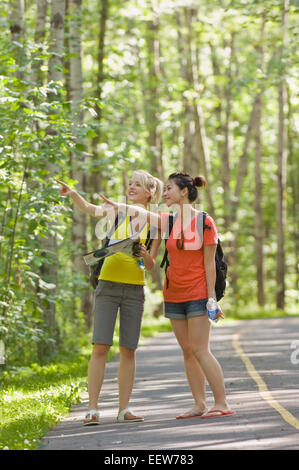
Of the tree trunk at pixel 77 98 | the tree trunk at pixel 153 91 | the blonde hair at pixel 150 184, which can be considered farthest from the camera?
the tree trunk at pixel 153 91

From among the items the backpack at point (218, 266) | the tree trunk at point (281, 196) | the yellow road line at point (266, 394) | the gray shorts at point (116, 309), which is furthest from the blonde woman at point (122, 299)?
the tree trunk at point (281, 196)

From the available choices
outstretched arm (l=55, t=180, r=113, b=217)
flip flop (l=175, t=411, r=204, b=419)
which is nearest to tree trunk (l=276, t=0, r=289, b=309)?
flip flop (l=175, t=411, r=204, b=419)

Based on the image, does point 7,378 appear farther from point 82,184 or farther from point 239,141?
point 239,141

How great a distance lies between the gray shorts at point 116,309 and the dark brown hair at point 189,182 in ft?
3.42

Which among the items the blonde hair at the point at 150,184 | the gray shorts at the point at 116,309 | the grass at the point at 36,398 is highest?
the blonde hair at the point at 150,184

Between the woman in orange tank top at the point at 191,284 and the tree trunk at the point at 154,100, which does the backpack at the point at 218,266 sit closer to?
the woman in orange tank top at the point at 191,284

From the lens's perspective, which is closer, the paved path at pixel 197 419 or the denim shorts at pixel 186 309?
the paved path at pixel 197 419

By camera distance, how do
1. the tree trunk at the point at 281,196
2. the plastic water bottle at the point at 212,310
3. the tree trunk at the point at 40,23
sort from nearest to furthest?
the plastic water bottle at the point at 212,310, the tree trunk at the point at 40,23, the tree trunk at the point at 281,196

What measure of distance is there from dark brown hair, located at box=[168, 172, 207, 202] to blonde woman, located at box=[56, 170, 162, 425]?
0.78 feet

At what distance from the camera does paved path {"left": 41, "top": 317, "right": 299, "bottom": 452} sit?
7656 millimetres

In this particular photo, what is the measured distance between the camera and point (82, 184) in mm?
21984

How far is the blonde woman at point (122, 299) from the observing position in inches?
352

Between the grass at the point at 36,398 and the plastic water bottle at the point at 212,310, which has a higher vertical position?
the plastic water bottle at the point at 212,310

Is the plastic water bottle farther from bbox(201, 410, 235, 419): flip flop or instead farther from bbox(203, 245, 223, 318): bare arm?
bbox(201, 410, 235, 419): flip flop
